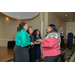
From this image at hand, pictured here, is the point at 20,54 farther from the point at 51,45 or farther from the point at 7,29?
the point at 7,29

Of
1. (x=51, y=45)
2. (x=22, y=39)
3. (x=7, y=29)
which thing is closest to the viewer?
(x=51, y=45)

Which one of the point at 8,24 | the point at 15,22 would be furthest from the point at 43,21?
the point at 8,24

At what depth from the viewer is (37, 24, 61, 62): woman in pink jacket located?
1.85 metres

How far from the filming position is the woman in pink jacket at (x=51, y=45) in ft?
6.07

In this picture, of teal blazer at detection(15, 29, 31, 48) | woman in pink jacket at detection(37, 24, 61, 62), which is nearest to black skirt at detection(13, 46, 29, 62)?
teal blazer at detection(15, 29, 31, 48)

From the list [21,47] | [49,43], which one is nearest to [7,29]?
[21,47]

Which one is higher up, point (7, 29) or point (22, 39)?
point (7, 29)

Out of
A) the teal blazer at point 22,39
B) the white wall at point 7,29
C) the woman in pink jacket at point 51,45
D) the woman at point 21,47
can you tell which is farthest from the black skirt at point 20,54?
the white wall at point 7,29

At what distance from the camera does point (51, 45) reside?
1.83 meters

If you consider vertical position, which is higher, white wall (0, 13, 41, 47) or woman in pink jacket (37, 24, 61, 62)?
white wall (0, 13, 41, 47)

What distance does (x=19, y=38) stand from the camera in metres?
2.25

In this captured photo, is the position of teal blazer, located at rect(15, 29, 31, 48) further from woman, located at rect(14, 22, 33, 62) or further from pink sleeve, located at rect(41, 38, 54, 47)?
pink sleeve, located at rect(41, 38, 54, 47)
